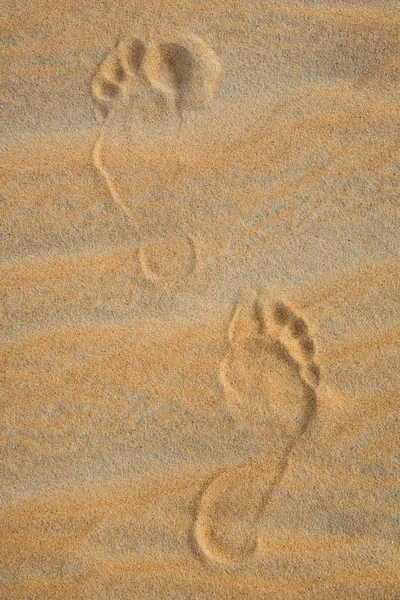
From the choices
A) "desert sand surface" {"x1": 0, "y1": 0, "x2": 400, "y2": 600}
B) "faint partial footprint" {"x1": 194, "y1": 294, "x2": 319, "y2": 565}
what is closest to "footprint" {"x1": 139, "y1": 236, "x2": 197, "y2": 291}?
"desert sand surface" {"x1": 0, "y1": 0, "x2": 400, "y2": 600}

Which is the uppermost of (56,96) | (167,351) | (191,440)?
(56,96)

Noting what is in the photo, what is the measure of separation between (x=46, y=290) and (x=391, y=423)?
0.82 metres

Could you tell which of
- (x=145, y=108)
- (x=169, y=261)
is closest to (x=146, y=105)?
(x=145, y=108)

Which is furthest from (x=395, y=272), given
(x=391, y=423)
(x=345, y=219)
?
(x=391, y=423)

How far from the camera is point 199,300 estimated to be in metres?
1.84

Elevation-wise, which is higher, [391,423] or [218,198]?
[218,198]

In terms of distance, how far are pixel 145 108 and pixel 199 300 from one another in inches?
18.2

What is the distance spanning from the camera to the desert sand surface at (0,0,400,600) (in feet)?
5.80

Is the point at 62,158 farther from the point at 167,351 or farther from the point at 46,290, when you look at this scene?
the point at 167,351

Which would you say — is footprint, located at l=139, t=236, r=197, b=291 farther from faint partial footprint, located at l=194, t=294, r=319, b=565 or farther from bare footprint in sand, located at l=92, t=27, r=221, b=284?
faint partial footprint, located at l=194, t=294, r=319, b=565

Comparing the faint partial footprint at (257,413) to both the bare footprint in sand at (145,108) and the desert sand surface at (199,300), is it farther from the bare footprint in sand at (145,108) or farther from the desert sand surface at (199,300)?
the bare footprint in sand at (145,108)

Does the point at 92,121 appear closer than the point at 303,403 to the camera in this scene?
No

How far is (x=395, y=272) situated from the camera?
72.1 inches

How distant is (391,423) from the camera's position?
5.83 ft
